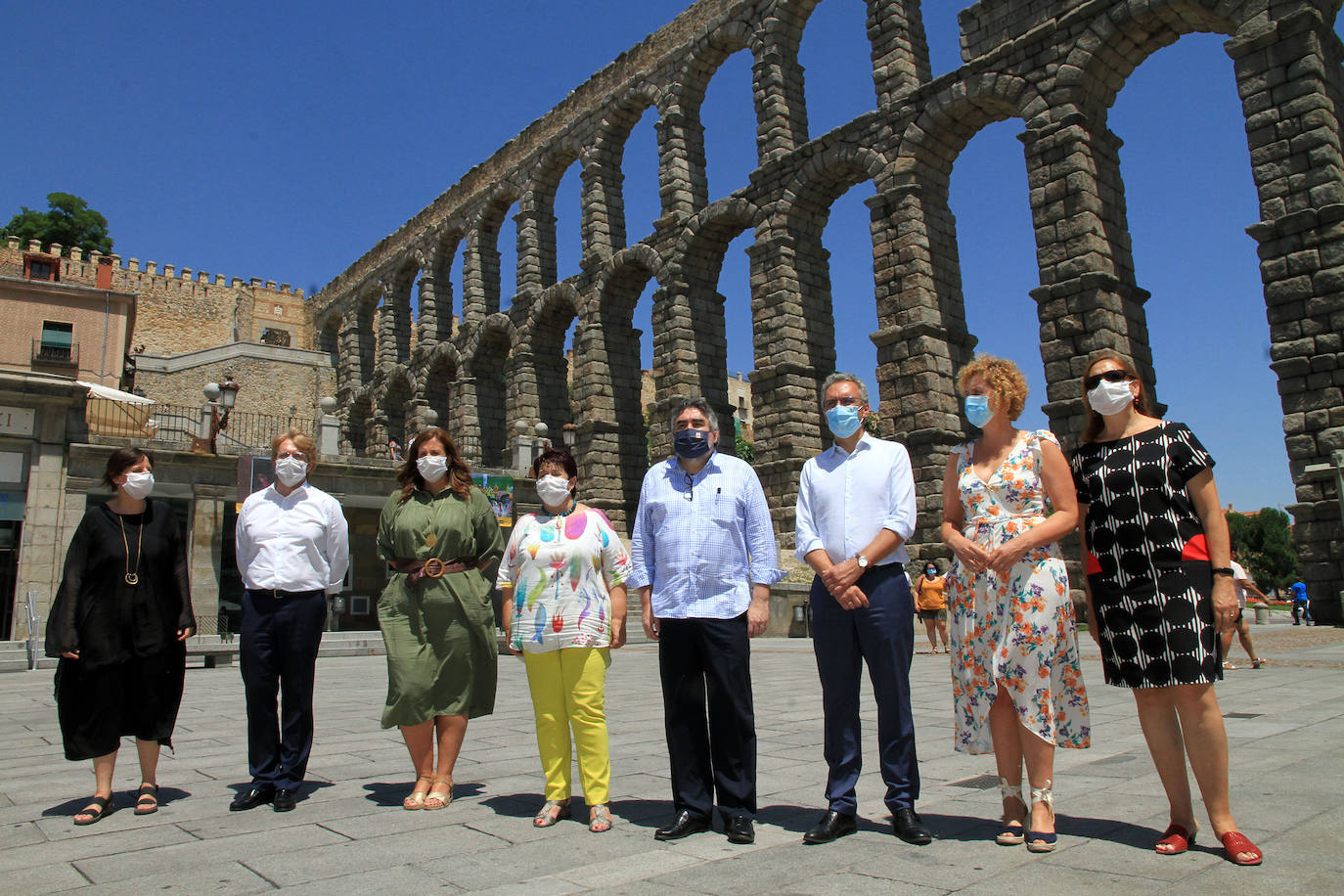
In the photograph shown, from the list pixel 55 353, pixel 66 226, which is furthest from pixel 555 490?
pixel 66 226

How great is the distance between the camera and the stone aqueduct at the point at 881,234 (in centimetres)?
1360

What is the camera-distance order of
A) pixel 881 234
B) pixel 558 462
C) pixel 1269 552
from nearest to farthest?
1. pixel 558 462
2. pixel 881 234
3. pixel 1269 552

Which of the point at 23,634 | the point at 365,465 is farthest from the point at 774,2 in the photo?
the point at 23,634

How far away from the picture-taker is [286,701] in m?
4.68

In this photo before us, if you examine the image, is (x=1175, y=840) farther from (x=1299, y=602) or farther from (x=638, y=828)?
(x=1299, y=602)

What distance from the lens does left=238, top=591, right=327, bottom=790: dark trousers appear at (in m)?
4.55

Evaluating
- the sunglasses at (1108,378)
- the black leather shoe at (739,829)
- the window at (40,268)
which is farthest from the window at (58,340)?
the sunglasses at (1108,378)

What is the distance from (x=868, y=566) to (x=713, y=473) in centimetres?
81

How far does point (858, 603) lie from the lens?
149 inches

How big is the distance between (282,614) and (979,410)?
11.4 feet

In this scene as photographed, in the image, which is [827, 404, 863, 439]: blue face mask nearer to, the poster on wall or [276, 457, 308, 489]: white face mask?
[276, 457, 308, 489]: white face mask

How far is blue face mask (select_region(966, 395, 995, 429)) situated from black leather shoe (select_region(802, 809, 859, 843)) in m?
1.65

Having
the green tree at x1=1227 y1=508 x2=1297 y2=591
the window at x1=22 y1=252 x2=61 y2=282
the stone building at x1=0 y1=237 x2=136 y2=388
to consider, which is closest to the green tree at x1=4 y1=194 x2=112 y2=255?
the window at x1=22 y1=252 x2=61 y2=282

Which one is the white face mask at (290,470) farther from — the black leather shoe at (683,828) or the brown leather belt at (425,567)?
the black leather shoe at (683,828)
